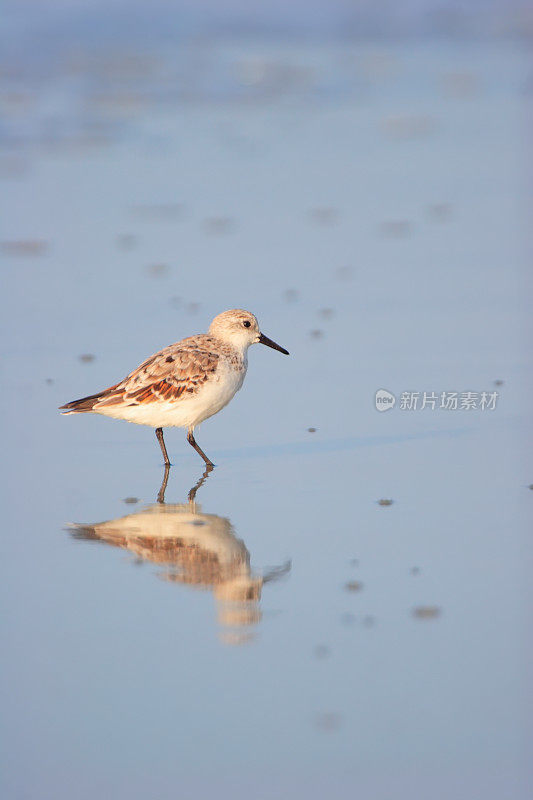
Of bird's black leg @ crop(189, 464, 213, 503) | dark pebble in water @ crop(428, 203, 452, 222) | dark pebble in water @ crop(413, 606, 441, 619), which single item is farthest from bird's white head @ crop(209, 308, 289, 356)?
dark pebble in water @ crop(428, 203, 452, 222)

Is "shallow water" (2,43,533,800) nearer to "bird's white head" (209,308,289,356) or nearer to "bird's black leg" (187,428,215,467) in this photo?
"bird's black leg" (187,428,215,467)

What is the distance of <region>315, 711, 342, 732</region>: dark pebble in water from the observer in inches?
177

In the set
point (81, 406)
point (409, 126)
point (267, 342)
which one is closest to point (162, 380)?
point (81, 406)

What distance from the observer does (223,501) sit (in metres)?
6.81

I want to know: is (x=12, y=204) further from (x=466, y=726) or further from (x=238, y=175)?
Answer: (x=466, y=726)

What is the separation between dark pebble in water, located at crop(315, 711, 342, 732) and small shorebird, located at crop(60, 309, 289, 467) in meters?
2.97

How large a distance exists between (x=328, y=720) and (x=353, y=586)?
113 centimetres

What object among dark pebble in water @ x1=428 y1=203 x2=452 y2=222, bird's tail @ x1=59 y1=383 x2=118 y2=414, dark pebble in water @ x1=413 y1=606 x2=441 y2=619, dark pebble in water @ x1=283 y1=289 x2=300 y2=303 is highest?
dark pebble in water @ x1=428 y1=203 x2=452 y2=222

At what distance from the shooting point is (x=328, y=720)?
4547 mm

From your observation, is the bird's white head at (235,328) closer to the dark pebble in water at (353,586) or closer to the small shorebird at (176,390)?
the small shorebird at (176,390)

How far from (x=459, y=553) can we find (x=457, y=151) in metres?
8.73

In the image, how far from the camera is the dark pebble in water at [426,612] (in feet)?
17.4

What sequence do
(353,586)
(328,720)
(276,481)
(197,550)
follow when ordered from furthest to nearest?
(276,481)
(197,550)
(353,586)
(328,720)

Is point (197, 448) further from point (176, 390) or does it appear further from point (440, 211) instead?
point (440, 211)
